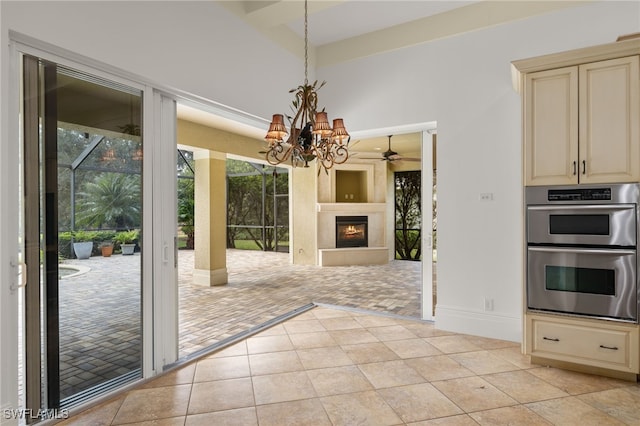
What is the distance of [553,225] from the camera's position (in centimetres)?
286

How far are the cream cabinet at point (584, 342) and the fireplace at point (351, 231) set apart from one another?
242 inches

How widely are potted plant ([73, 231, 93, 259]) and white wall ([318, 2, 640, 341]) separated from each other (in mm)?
3232

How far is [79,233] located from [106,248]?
212 millimetres

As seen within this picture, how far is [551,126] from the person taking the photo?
2.86m

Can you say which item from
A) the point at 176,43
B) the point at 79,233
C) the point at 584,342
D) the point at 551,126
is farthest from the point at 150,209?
the point at 584,342

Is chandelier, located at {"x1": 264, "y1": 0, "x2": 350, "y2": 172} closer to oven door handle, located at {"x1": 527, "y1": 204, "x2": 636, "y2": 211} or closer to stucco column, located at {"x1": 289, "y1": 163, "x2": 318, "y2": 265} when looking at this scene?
oven door handle, located at {"x1": 527, "y1": 204, "x2": 636, "y2": 211}

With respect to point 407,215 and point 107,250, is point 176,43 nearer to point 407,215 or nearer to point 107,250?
point 107,250

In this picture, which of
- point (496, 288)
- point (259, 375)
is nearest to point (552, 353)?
point (496, 288)

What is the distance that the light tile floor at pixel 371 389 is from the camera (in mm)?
2178

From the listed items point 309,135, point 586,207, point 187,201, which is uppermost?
point 309,135

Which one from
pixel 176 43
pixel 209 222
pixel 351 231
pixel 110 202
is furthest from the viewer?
pixel 351 231

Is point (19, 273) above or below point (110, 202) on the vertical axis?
below

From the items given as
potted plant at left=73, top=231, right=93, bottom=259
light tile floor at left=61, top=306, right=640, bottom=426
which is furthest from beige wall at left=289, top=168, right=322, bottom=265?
potted plant at left=73, top=231, right=93, bottom=259

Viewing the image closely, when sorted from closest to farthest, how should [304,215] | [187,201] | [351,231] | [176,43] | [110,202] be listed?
[110,202] → [176,43] → [304,215] → [351,231] → [187,201]
